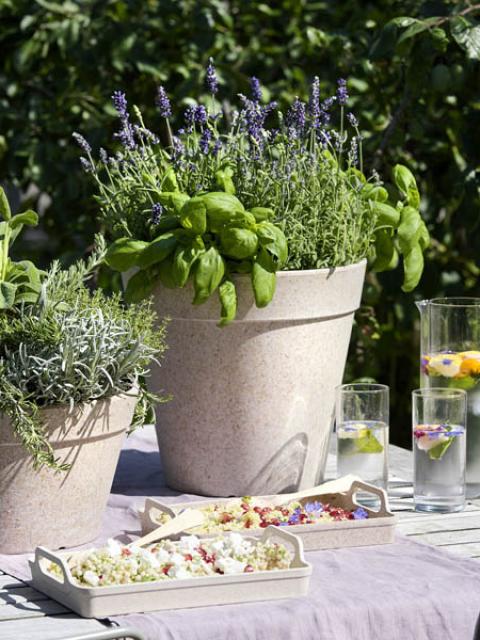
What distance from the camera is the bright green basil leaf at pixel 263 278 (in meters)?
1.58

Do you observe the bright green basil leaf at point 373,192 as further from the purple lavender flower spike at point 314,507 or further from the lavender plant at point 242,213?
the purple lavender flower spike at point 314,507

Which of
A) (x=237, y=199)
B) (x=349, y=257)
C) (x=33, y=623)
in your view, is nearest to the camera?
(x=33, y=623)

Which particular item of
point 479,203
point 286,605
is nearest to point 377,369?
point 479,203

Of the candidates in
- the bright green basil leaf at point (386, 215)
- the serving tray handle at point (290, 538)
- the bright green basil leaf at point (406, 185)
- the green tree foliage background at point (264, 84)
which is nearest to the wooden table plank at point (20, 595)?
the serving tray handle at point (290, 538)

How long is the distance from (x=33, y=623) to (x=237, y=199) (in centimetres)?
65

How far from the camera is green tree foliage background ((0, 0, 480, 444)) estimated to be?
337 centimetres

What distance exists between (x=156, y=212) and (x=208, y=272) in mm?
113

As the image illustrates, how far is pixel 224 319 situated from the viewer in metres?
1.61

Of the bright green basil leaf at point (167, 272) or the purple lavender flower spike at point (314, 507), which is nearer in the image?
the purple lavender flower spike at point (314, 507)

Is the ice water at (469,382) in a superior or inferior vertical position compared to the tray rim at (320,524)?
superior

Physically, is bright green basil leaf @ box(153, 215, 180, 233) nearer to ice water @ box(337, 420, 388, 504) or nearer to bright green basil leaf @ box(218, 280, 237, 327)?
bright green basil leaf @ box(218, 280, 237, 327)

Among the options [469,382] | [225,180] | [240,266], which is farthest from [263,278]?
[469,382]

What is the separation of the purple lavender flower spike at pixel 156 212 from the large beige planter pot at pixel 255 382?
108mm

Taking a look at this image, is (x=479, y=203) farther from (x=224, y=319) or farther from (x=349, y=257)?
(x=224, y=319)
